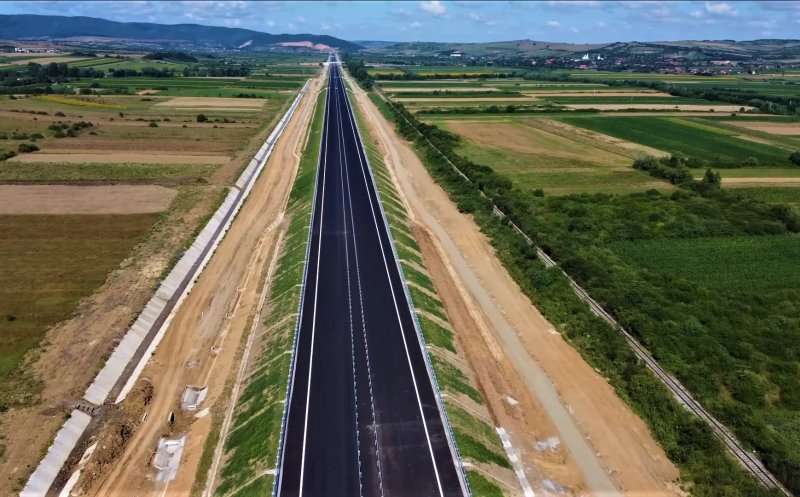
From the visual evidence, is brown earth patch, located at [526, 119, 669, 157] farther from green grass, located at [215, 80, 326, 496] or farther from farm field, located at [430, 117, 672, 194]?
green grass, located at [215, 80, 326, 496]

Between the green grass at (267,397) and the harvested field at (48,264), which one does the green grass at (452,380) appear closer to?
the green grass at (267,397)

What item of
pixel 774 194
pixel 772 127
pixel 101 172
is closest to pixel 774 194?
pixel 774 194

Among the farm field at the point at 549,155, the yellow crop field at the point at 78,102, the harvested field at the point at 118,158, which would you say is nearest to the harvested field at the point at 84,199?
the harvested field at the point at 118,158

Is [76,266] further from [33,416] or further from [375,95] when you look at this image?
[375,95]

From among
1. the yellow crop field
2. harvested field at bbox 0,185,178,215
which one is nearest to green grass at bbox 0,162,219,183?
harvested field at bbox 0,185,178,215

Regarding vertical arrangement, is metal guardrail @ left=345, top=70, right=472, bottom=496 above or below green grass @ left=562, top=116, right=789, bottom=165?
below

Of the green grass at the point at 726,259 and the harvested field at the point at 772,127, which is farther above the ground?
the harvested field at the point at 772,127

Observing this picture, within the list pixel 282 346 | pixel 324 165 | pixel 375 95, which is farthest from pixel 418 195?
pixel 375 95
